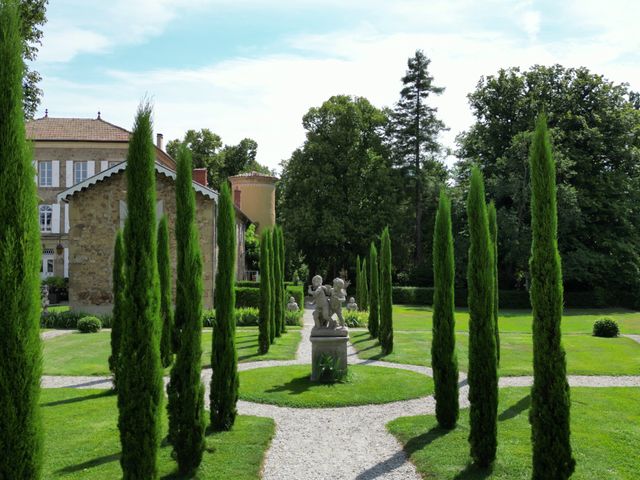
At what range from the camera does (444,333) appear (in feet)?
36.0

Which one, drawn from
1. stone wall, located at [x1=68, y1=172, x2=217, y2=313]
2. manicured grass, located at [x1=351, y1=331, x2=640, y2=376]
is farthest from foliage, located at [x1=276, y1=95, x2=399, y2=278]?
manicured grass, located at [x1=351, y1=331, x2=640, y2=376]

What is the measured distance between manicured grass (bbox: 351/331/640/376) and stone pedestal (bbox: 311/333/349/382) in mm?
4196

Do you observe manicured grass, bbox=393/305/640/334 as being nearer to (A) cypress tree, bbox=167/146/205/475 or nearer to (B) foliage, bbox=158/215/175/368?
(B) foliage, bbox=158/215/175/368

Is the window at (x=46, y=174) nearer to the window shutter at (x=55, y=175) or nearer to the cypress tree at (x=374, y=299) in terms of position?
the window shutter at (x=55, y=175)

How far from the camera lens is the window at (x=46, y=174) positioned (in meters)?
42.2

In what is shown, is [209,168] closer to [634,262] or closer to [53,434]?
[634,262]

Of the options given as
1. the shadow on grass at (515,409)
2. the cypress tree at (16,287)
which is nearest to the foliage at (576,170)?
the shadow on grass at (515,409)

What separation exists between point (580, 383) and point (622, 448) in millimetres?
6413

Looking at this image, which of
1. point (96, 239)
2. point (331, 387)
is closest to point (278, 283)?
point (331, 387)

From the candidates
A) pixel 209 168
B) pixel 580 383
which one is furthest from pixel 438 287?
pixel 209 168

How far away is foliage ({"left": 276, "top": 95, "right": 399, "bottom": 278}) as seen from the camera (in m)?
46.0

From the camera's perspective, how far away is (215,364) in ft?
34.9

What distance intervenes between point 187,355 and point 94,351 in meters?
13.5

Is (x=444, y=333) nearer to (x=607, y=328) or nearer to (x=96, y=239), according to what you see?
(x=607, y=328)
